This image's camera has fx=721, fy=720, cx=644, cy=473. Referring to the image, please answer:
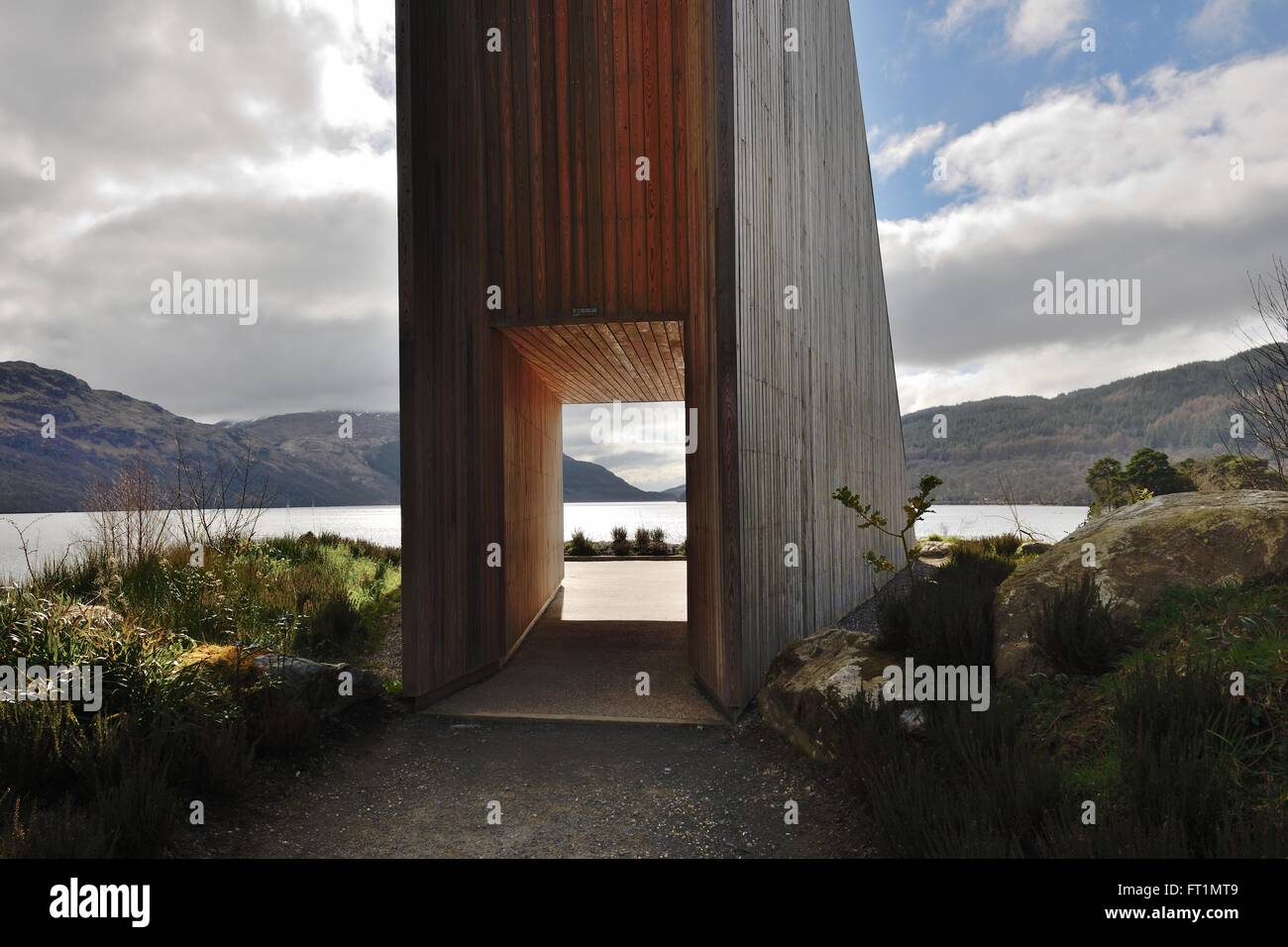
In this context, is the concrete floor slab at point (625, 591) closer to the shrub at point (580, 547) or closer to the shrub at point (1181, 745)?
the shrub at point (580, 547)

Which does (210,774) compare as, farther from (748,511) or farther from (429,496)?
(748,511)

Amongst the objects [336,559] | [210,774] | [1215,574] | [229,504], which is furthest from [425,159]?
[336,559]

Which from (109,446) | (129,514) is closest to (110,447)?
(109,446)

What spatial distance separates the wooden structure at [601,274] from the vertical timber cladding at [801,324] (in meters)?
0.04

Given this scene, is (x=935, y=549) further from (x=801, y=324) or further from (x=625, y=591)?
(x=801, y=324)

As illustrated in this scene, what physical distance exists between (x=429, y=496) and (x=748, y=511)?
8.26 ft

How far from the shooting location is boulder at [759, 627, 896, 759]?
432 centimetres

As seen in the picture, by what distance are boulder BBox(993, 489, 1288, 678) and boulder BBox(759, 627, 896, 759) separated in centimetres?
79

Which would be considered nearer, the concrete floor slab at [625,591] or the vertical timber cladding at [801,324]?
the vertical timber cladding at [801,324]

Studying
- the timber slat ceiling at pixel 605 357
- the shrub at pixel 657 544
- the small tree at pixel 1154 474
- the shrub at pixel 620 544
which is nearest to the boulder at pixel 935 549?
the shrub at pixel 657 544

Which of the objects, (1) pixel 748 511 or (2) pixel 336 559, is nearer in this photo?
(1) pixel 748 511

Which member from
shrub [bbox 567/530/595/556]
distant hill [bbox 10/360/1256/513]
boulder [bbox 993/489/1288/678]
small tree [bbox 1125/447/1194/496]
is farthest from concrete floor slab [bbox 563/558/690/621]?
distant hill [bbox 10/360/1256/513]

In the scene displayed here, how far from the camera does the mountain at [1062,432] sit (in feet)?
202
